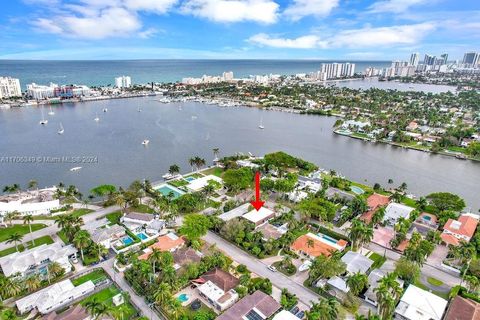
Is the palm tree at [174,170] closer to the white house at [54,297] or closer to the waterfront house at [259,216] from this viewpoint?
the waterfront house at [259,216]

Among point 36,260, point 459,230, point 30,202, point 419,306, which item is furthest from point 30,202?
point 459,230

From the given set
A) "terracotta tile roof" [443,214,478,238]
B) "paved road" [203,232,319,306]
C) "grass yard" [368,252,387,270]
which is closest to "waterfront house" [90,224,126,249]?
"paved road" [203,232,319,306]

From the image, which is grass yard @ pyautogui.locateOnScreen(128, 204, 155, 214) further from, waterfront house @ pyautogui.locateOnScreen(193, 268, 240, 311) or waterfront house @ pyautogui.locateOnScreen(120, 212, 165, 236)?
waterfront house @ pyautogui.locateOnScreen(193, 268, 240, 311)

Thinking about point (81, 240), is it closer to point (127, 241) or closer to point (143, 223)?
point (127, 241)

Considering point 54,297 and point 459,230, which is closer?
point 54,297

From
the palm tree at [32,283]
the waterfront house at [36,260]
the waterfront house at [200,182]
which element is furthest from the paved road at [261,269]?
the palm tree at [32,283]

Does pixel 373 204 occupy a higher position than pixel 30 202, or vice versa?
pixel 373 204

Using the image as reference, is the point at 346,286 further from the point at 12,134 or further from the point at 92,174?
the point at 12,134
